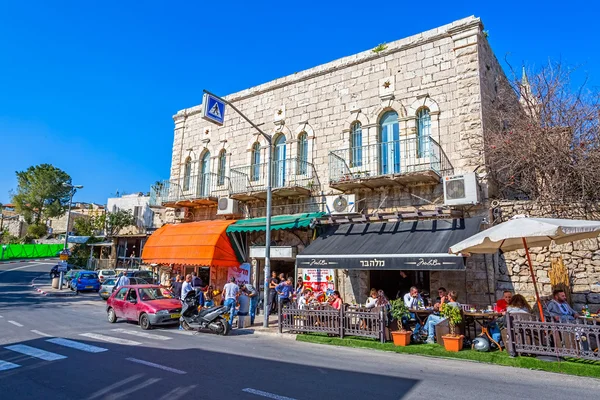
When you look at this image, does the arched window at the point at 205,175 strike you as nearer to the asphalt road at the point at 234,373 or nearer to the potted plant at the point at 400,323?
the asphalt road at the point at 234,373

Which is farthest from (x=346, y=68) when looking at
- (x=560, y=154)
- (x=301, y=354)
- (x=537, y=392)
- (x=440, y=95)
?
(x=537, y=392)

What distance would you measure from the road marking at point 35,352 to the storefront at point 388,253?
23.5 feet

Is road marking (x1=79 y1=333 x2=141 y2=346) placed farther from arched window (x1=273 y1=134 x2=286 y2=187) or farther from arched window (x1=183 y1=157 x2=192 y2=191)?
arched window (x1=183 y1=157 x2=192 y2=191)

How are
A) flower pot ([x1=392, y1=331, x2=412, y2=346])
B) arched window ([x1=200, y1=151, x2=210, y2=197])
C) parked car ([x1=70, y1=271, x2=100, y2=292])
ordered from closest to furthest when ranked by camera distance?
flower pot ([x1=392, y1=331, x2=412, y2=346])
arched window ([x1=200, y1=151, x2=210, y2=197])
parked car ([x1=70, y1=271, x2=100, y2=292])

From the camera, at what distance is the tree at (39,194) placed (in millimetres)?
54312

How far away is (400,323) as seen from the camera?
9789 mm

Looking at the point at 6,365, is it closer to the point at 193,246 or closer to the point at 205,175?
the point at 193,246

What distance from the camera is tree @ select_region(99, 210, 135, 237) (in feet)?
130

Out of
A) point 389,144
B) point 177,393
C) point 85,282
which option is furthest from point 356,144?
point 85,282

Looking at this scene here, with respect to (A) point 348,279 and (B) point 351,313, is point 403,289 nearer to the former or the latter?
(A) point 348,279

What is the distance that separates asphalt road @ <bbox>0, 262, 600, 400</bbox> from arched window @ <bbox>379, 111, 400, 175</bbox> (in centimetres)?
690

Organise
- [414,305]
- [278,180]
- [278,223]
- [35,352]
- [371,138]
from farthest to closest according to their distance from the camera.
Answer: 1. [278,180]
2. [278,223]
3. [371,138]
4. [414,305]
5. [35,352]

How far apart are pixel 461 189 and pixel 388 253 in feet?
9.80

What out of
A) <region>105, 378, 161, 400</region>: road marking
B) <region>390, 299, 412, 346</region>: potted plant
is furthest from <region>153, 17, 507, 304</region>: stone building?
<region>105, 378, 161, 400</region>: road marking
